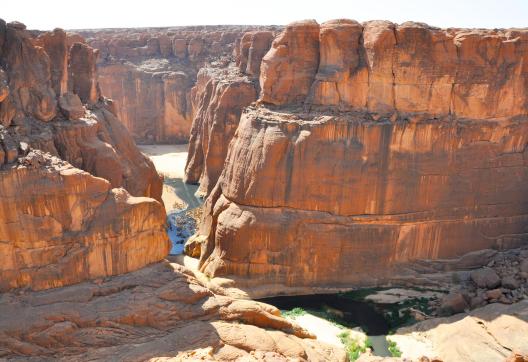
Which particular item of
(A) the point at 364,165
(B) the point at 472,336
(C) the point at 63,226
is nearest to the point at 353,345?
(B) the point at 472,336

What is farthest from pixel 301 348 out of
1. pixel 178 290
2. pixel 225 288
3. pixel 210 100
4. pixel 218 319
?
pixel 210 100

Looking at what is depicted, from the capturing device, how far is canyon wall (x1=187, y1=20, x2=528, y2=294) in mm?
22125

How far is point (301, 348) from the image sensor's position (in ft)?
52.3

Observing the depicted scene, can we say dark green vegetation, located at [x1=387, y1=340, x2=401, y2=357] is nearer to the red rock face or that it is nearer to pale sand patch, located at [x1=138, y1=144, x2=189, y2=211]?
the red rock face

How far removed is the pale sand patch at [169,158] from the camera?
4281cm

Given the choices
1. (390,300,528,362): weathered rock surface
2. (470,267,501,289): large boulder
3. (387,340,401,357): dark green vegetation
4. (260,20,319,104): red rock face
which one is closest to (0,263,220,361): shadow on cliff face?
(387,340,401,357): dark green vegetation

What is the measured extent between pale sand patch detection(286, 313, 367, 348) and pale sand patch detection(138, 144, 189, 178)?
23942 mm

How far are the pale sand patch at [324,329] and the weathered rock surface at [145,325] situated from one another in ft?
6.64

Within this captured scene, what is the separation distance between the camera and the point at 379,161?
877 inches

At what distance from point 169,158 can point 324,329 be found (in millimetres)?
30099

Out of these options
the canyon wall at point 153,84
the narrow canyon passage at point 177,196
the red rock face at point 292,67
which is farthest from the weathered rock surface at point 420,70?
the canyon wall at point 153,84

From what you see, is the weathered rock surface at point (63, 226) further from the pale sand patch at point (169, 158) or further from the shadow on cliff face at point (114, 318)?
the pale sand patch at point (169, 158)

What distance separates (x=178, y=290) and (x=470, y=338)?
10.6 metres

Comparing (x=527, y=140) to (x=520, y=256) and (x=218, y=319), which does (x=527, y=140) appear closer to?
(x=520, y=256)
